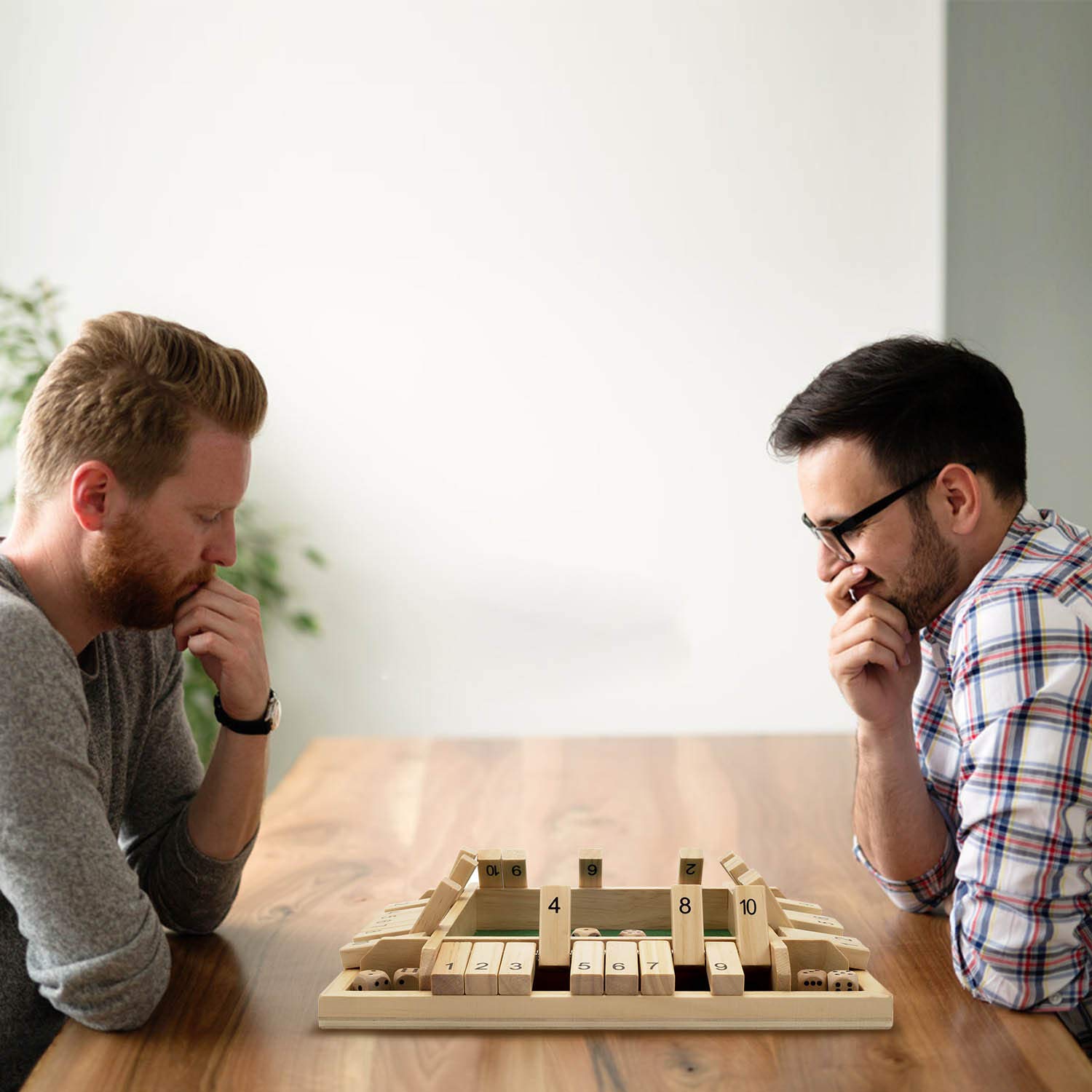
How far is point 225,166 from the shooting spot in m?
3.73

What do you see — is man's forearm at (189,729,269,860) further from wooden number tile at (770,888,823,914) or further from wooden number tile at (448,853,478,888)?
wooden number tile at (770,888,823,914)

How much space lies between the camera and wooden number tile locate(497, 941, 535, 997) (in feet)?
3.78

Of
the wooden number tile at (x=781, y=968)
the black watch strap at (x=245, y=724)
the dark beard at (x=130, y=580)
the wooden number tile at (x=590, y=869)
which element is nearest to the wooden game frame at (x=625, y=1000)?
the wooden number tile at (x=781, y=968)

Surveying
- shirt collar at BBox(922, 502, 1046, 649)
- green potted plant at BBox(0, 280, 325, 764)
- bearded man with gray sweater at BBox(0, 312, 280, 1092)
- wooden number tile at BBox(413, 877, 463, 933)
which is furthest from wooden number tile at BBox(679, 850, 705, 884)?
green potted plant at BBox(0, 280, 325, 764)

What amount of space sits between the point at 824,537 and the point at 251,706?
730mm

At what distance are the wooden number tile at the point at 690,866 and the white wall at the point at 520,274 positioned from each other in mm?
2507

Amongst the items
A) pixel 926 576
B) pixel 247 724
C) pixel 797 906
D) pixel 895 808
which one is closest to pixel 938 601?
pixel 926 576

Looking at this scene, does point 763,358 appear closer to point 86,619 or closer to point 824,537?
point 824,537

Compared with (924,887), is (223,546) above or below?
above

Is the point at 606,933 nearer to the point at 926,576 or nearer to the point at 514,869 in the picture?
the point at 514,869

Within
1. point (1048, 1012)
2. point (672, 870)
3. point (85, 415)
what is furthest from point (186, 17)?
point (1048, 1012)

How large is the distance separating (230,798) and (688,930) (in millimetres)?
575

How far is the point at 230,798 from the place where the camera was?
1468mm

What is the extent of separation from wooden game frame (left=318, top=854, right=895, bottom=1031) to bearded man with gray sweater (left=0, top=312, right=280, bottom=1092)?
0.67 feet
